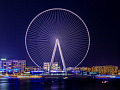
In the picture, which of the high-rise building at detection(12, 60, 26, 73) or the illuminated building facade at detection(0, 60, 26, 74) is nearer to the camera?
the illuminated building facade at detection(0, 60, 26, 74)

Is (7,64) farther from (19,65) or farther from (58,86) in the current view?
(58,86)

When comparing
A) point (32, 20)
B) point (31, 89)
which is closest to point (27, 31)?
point (32, 20)

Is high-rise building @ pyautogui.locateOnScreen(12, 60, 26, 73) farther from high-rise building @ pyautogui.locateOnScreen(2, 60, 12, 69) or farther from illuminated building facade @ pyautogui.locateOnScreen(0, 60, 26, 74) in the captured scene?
high-rise building @ pyautogui.locateOnScreen(2, 60, 12, 69)

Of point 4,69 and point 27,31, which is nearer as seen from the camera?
point 27,31

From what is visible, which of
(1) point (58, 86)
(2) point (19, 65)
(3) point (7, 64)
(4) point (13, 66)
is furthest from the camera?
(2) point (19, 65)

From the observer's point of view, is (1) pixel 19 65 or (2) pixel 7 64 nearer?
(2) pixel 7 64

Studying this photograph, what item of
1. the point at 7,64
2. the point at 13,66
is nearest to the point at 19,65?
the point at 13,66

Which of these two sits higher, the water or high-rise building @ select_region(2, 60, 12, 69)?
high-rise building @ select_region(2, 60, 12, 69)

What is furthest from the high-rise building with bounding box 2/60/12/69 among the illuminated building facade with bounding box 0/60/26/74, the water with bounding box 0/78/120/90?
the water with bounding box 0/78/120/90

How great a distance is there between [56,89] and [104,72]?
94.7m

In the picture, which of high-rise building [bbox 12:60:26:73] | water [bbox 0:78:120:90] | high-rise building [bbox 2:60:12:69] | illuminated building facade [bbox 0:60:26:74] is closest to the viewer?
water [bbox 0:78:120:90]

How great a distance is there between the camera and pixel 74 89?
40500mm

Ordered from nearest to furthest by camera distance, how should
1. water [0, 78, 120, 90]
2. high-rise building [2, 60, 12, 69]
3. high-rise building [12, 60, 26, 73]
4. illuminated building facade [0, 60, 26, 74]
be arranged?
water [0, 78, 120, 90] → illuminated building facade [0, 60, 26, 74] → high-rise building [2, 60, 12, 69] → high-rise building [12, 60, 26, 73]

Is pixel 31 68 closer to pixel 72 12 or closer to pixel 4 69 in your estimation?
pixel 4 69
